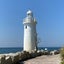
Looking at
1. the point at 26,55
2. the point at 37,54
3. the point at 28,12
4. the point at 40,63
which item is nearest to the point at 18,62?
the point at 40,63

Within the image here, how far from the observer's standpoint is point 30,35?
27438 mm

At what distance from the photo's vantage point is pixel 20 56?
18.5 m

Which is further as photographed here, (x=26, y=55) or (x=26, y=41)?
(x=26, y=41)

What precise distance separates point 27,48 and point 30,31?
1.67 m

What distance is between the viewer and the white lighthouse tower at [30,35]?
89.9 ft

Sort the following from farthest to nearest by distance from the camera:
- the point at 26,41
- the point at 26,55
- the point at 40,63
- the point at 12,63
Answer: the point at 26,41
the point at 26,55
the point at 40,63
the point at 12,63

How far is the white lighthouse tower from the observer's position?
89.9 feet

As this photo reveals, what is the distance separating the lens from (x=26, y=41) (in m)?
27.5

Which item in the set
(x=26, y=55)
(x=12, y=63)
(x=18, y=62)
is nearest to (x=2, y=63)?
(x=12, y=63)

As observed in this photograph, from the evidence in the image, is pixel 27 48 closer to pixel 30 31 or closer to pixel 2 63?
pixel 30 31

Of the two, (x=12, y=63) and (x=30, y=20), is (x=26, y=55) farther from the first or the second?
(x=30, y=20)

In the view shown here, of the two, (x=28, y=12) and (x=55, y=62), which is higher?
(x=28, y=12)

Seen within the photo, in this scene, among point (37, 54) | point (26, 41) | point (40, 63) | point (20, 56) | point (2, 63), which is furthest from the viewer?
point (26, 41)

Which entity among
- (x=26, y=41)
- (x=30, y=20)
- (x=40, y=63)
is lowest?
(x=40, y=63)
